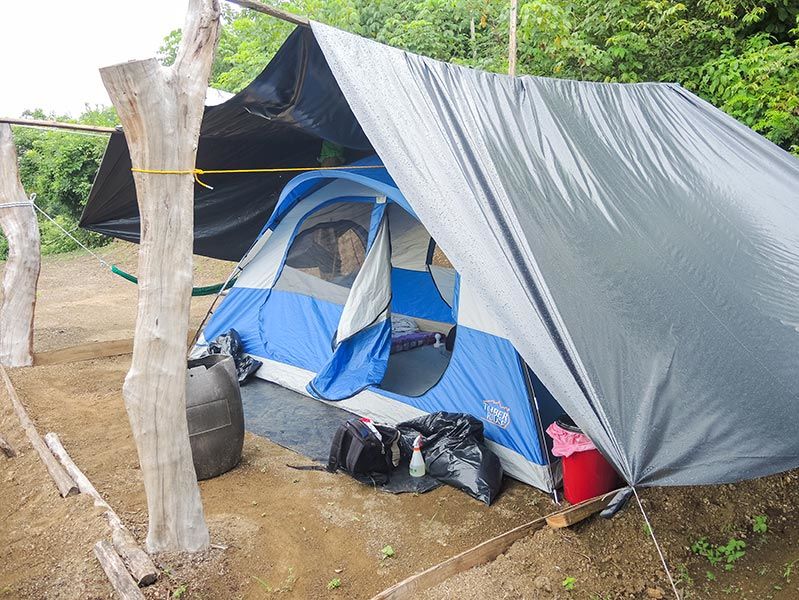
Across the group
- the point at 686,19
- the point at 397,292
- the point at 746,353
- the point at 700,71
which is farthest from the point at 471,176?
the point at 686,19

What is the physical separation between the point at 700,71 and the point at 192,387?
5430 mm

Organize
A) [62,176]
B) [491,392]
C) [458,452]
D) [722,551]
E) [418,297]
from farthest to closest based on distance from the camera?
[62,176]
[418,297]
[491,392]
[458,452]
[722,551]

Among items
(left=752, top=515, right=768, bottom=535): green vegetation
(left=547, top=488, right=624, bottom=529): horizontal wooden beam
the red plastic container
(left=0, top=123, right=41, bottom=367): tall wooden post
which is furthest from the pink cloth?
(left=0, top=123, right=41, bottom=367): tall wooden post

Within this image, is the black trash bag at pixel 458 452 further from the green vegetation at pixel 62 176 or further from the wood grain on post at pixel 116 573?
the green vegetation at pixel 62 176

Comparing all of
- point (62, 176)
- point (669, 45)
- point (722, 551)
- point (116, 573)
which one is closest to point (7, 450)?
point (116, 573)

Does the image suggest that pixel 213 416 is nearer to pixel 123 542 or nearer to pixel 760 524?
pixel 123 542

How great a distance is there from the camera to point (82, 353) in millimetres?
5363

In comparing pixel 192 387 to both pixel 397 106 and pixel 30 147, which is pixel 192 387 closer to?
pixel 397 106

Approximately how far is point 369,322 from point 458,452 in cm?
114

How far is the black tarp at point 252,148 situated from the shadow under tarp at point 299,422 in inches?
59.4

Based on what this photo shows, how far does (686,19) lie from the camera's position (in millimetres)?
6109

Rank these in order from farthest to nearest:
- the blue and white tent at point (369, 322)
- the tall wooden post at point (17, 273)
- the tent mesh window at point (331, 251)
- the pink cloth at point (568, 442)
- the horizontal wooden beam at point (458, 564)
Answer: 1. the tall wooden post at point (17, 273)
2. the tent mesh window at point (331, 251)
3. the blue and white tent at point (369, 322)
4. the pink cloth at point (568, 442)
5. the horizontal wooden beam at point (458, 564)

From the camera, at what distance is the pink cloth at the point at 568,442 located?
2.63 m

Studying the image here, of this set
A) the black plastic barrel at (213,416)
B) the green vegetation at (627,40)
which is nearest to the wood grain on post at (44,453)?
the black plastic barrel at (213,416)
